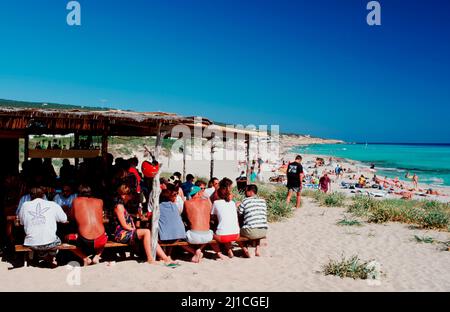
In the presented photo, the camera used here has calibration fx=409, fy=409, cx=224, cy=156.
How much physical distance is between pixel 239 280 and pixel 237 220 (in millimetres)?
1197

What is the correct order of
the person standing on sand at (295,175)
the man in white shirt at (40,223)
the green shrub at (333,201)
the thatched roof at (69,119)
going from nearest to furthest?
1. the man in white shirt at (40,223)
2. the thatched roof at (69,119)
3. the person standing on sand at (295,175)
4. the green shrub at (333,201)

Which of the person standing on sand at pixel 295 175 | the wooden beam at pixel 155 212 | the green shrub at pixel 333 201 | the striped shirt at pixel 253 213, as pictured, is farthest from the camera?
the green shrub at pixel 333 201

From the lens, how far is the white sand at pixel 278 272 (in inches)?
199

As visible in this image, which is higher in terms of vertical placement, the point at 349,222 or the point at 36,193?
the point at 36,193

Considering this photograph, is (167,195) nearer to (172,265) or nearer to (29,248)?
(172,265)

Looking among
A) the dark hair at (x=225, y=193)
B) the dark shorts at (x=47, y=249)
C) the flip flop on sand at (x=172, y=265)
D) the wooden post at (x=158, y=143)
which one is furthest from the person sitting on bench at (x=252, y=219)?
the dark shorts at (x=47, y=249)

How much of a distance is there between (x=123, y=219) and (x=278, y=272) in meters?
2.29

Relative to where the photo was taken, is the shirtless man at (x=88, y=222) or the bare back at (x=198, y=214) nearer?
the shirtless man at (x=88, y=222)

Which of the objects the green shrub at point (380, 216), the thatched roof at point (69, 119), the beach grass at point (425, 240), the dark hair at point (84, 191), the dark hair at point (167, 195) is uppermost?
the thatched roof at point (69, 119)

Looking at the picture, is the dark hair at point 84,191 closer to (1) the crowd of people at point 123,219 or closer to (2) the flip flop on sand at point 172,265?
(1) the crowd of people at point 123,219

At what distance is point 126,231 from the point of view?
18.8 feet

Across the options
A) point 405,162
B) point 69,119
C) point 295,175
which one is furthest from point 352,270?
point 405,162

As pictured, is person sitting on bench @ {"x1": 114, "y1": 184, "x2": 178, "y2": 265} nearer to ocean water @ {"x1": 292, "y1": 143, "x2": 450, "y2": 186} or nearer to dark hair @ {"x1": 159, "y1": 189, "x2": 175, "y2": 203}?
dark hair @ {"x1": 159, "y1": 189, "x2": 175, "y2": 203}
